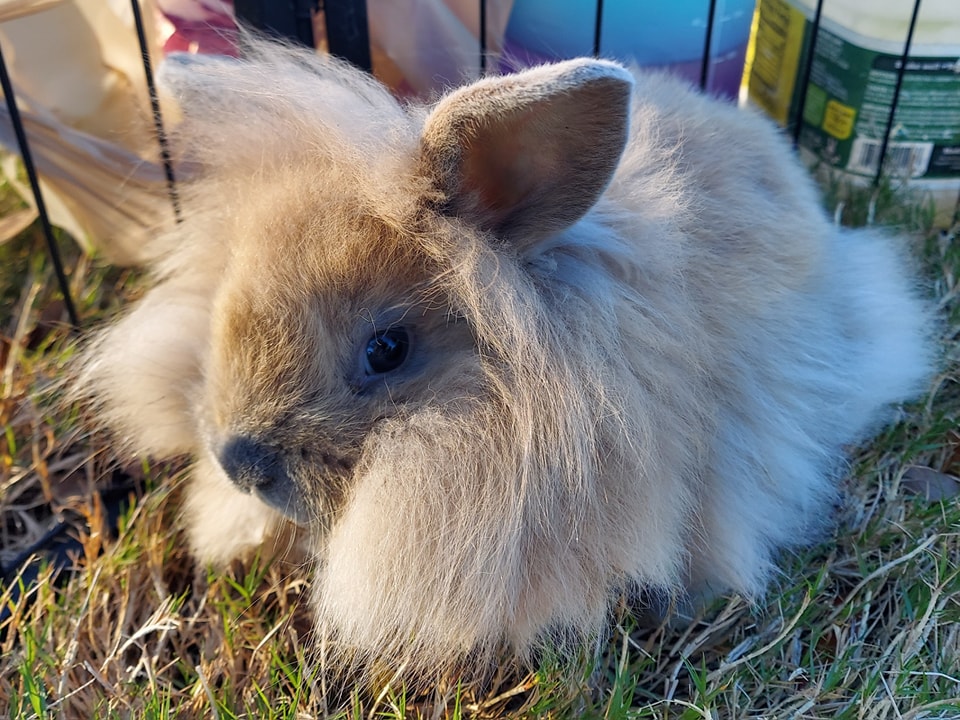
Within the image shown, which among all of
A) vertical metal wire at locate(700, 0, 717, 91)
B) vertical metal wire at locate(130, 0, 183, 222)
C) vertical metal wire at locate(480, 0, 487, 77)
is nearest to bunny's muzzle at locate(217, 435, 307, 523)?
vertical metal wire at locate(130, 0, 183, 222)

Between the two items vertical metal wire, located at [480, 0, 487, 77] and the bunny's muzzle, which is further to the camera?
vertical metal wire, located at [480, 0, 487, 77]

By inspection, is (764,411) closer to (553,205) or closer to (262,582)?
(553,205)

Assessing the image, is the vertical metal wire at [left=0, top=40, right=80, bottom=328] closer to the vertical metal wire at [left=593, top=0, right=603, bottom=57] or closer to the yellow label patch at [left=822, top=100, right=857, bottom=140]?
the vertical metal wire at [left=593, top=0, right=603, bottom=57]

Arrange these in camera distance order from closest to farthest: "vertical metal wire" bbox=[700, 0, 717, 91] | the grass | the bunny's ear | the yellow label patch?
1. the bunny's ear
2. the grass
3. "vertical metal wire" bbox=[700, 0, 717, 91]
4. the yellow label patch

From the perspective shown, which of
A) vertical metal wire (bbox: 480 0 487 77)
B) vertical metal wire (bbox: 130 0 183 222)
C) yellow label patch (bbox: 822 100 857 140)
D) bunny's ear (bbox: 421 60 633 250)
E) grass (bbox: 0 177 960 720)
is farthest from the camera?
yellow label patch (bbox: 822 100 857 140)

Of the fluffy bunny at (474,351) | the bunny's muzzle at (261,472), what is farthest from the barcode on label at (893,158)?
the bunny's muzzle at (261,472)

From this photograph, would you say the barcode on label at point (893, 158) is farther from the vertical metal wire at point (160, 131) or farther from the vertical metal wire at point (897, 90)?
the vertical metal wire at point (160, 131)
